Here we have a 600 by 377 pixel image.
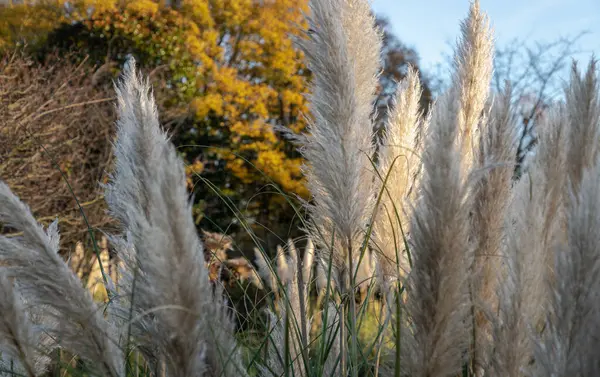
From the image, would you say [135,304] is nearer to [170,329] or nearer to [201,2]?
[170,329]

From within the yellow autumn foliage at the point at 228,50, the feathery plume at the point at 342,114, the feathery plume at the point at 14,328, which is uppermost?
the yellow autumn foliage at the point at 228,50

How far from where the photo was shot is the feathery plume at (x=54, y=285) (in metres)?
1.08

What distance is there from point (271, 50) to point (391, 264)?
13712mm

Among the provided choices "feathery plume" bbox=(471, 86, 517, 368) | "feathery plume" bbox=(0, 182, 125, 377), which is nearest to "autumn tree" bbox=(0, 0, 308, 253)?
"feathery plume" bbox=(471, 86, 517, 368)

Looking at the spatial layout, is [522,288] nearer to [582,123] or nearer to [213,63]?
[582,123]

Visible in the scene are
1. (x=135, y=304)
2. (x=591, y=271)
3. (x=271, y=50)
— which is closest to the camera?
(x=591, y=271)

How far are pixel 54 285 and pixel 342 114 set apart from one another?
707 millimetres

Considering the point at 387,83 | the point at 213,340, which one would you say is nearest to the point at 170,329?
the point at 213,340

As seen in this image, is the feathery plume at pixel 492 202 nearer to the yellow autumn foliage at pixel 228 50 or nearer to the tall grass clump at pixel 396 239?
the tall grass clump at pixel 396 239

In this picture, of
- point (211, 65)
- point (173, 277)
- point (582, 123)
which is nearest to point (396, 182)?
point (582, 123)

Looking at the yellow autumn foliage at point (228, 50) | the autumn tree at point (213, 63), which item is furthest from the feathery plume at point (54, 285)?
the yellow autumn foliage at point (228, 50)

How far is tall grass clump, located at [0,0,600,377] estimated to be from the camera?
91cm

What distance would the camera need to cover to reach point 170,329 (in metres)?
0.93

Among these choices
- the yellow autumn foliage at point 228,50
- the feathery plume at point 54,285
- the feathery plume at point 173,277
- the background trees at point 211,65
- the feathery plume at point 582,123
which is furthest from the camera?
the yellow autumn foliage at point 228,50
